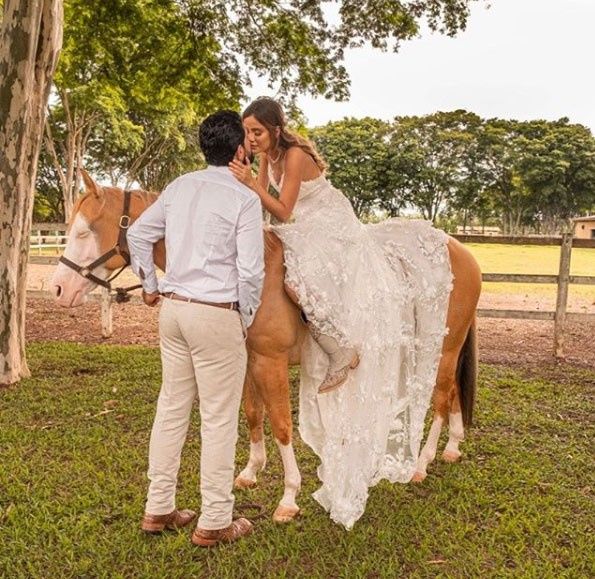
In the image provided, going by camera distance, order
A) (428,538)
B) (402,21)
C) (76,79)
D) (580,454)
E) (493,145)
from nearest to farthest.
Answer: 1. (428,538)
2. (580,454)
3. (402,21)
4. (76,79)
5. (493,145)

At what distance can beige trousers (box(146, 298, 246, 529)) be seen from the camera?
9.57ft

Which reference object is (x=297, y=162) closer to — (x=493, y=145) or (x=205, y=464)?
(x=205, y=464)

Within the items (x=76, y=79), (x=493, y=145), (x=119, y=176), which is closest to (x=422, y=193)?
(x=493, y=145)

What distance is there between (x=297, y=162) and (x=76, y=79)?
955 centimetres

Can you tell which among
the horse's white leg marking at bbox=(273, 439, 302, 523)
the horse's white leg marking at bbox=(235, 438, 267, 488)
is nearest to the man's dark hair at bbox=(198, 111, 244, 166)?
the horse's white leg marking at bbox=(273, 439, 302, 523)

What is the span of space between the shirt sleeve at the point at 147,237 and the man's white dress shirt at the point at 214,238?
0.32 ft

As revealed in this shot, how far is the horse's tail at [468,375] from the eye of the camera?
471 centimetres

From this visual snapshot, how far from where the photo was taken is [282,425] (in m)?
3.56

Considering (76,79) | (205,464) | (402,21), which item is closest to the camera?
(205,464)

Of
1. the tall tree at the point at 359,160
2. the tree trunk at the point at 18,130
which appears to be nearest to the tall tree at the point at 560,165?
the tall tree at the point at 359,160

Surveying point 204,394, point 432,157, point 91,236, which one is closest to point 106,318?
point 91,236

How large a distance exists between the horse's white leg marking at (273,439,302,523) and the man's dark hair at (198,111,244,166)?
1.79 m

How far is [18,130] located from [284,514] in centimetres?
491

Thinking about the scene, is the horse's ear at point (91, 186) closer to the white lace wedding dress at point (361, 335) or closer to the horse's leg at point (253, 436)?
the white lace wedding dress at point (361, 335)
